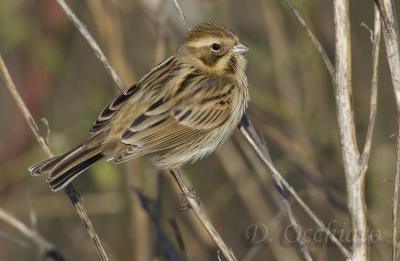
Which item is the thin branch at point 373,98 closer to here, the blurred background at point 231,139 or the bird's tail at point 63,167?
the bird's tail at point 63,167

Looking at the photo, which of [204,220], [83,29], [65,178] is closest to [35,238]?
[65,178]

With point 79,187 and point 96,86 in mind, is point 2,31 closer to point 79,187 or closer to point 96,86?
point 96,86

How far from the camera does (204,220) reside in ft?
12.7

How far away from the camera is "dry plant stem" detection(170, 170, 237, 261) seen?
3664mm

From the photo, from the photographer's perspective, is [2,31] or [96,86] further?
[96,86]

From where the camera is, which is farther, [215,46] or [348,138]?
[215,46]

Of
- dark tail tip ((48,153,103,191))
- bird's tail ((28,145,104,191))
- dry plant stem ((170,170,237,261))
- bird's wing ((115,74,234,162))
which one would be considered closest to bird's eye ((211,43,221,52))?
bird's wing ((115,74,234,162))

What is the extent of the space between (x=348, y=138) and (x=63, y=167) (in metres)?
1.57

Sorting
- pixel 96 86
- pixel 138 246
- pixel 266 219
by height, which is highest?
pixel 96 86

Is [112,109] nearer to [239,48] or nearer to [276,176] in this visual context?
[239,48]

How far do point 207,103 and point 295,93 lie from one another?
1503 millimetres

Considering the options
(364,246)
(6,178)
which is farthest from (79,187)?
(364,246)

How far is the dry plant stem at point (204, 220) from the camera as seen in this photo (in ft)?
12.0

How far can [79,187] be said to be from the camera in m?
7.63
